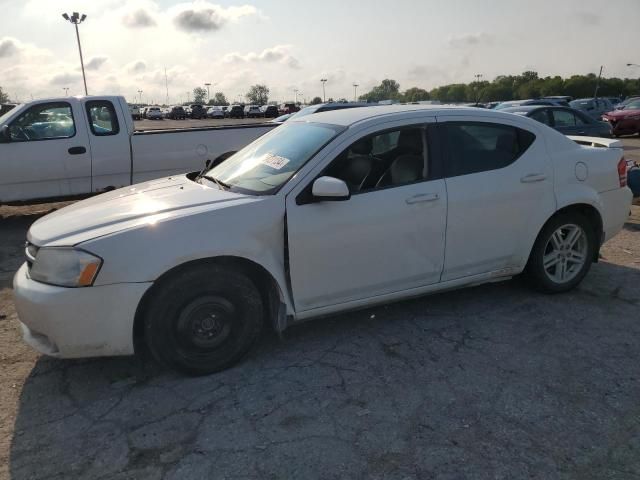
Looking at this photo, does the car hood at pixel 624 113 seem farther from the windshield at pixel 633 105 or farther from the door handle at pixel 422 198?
A: the door handle at pixel 422 198

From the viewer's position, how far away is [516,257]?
165 inches

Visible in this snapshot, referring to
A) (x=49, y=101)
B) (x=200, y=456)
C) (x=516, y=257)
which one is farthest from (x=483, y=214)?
(x=49, y=101)

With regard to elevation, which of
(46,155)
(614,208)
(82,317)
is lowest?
(82,317)

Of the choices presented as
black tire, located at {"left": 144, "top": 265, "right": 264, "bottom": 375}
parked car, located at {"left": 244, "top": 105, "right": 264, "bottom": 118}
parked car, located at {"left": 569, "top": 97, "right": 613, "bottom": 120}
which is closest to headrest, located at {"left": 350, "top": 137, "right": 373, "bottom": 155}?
black tire, located at {"left": 144, "top": 265, "right": 264, "bottom": 375}

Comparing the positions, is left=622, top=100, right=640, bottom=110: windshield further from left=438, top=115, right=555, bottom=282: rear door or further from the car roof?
the car roof

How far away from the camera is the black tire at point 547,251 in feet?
14.1

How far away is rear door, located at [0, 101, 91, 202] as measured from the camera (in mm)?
7664

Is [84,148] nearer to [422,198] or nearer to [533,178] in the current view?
[422,198]

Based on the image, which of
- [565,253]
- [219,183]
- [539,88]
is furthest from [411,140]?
[539,88]

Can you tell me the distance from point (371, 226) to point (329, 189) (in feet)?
1.50

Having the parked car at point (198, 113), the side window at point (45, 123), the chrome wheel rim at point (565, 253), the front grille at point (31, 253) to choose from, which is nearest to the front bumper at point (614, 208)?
the chrome wheel rim at point (565, 253)

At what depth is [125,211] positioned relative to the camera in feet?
11.3

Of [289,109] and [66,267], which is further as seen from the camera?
[289,109]

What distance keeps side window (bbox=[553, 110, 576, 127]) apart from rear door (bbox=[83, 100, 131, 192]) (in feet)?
31.1
